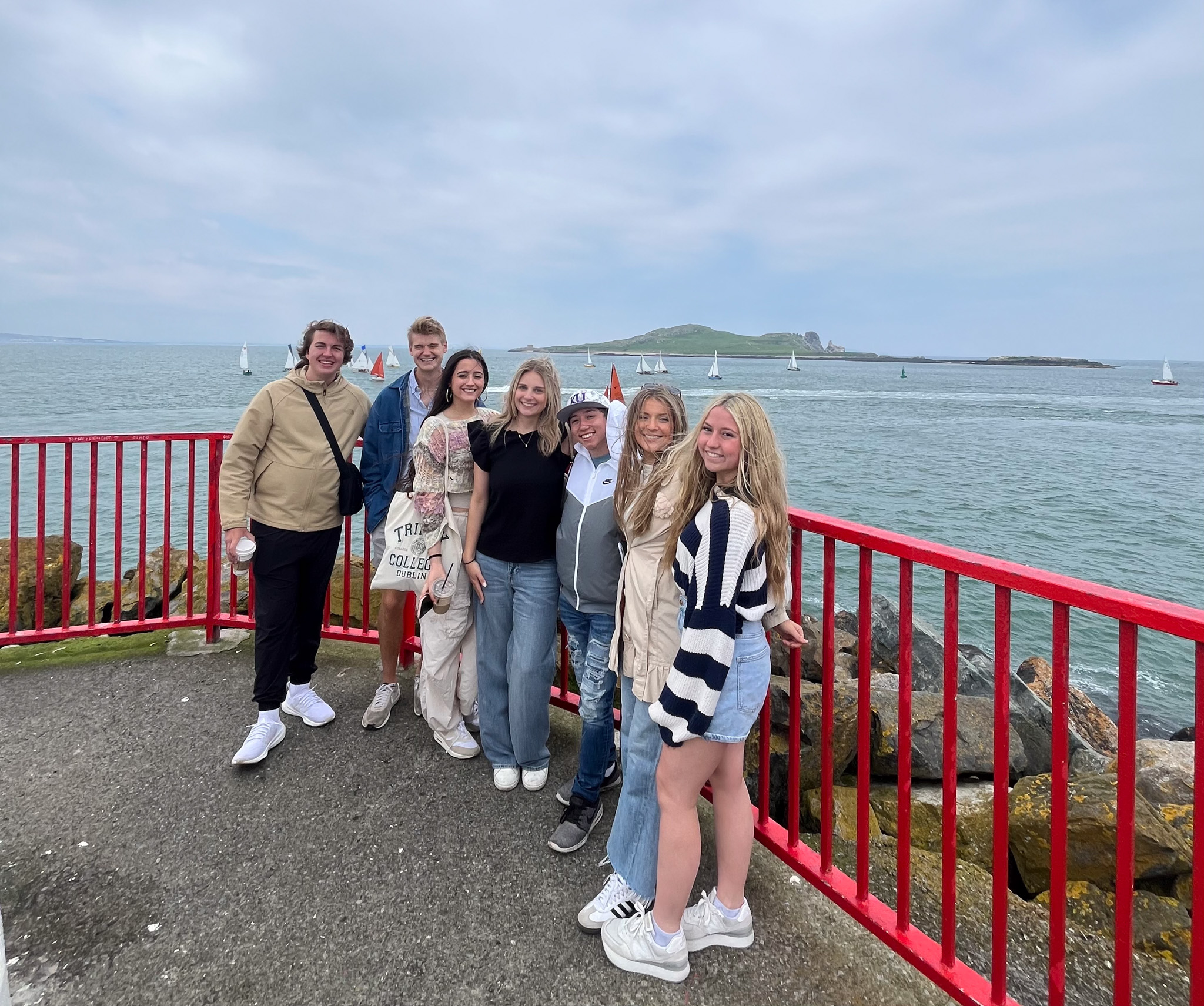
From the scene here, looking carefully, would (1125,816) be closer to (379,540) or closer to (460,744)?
(460,744)

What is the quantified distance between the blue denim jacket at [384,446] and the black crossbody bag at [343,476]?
7cm

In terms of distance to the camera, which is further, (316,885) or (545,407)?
(545,407)

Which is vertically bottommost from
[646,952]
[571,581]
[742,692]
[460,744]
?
[646,952]

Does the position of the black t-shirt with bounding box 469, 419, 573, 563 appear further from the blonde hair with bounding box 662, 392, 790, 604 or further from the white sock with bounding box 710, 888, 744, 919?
the white sock with bounding box 710, 888, 744, 919

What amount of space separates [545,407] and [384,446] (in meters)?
1.15

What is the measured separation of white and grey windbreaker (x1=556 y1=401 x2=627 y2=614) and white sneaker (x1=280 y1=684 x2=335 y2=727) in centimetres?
167

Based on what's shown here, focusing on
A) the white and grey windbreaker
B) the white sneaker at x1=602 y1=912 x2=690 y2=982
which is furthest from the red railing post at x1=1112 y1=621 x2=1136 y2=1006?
the white and grey windbreaker

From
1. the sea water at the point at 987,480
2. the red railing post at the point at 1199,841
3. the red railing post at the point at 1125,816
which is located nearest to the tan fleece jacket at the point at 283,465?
the red railing post at the point at 1125,816

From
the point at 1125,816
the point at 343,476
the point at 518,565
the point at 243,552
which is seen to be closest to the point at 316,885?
the point at 518,565

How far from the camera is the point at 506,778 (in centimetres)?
339

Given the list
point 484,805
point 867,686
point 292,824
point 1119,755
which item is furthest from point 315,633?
point 1119,755

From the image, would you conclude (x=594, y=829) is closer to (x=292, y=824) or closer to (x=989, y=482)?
(x=292, y=824)

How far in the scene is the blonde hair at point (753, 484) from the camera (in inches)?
90.2

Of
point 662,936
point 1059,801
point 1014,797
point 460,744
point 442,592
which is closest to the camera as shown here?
point 1059,801
